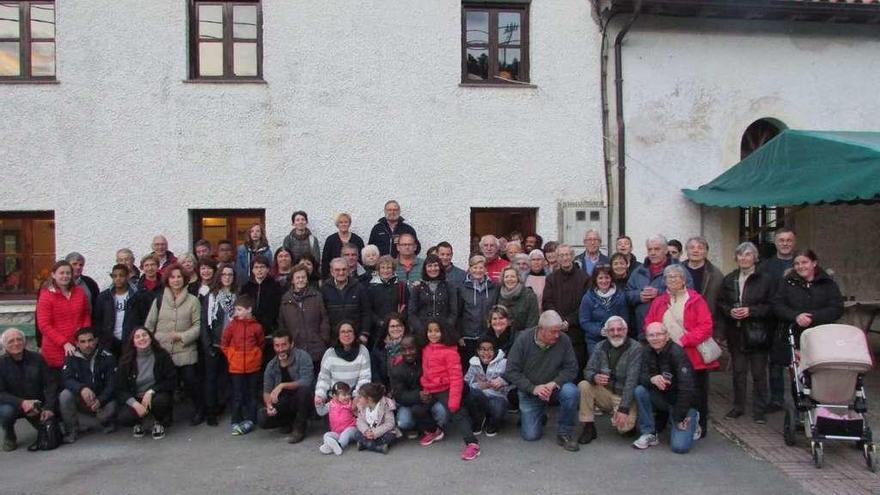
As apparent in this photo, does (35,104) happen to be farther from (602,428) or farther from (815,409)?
(815,409)

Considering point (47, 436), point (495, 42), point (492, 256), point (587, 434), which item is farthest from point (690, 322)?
point (47, 436)

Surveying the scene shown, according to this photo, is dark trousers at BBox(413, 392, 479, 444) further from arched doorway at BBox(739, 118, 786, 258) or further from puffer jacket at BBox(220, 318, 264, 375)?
arched doorway at BBox(739, 118, 786, 258)

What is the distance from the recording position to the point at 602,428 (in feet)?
21.2

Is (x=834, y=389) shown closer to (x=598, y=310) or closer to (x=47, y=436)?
(x=598, y=310)

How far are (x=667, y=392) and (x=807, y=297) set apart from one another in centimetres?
163

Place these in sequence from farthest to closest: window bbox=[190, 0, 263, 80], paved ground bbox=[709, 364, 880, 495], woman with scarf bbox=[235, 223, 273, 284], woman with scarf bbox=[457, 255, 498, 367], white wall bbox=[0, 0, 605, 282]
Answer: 1. window bbox=[190, 0, 263, 80]
2. white wall bbox=[0, 0, 605, 282]
3. woman with scarf bbox=[235, 223, 273, 284]
4. woman with scarf bbox=[457, 255, 498, 367]
5. paved ground bbox=[709, 364, 880, 495]

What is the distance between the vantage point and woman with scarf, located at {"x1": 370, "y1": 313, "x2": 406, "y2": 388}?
20.8 feet

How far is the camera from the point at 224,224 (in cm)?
889

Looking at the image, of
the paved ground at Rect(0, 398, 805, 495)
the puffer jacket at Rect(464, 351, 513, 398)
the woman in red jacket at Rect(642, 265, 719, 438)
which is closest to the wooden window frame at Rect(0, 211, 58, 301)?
the paved ground at Rect(0, 398, 805, 495)

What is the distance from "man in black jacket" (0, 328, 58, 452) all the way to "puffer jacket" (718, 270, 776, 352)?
6504 millimetres

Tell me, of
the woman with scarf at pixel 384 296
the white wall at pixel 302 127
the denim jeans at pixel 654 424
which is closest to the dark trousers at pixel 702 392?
the denim jeans at pixel 654 424

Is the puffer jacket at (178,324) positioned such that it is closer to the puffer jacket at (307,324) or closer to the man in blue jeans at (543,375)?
the puffer jacket at (307,324)

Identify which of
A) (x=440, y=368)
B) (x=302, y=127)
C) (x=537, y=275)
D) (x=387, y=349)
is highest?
(x=302, y=127)

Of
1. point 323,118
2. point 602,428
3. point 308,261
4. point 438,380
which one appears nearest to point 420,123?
point 323,118
